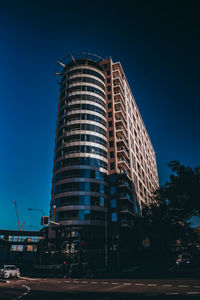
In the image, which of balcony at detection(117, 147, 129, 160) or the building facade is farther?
balcony at detection(117, 147, 129, 160)

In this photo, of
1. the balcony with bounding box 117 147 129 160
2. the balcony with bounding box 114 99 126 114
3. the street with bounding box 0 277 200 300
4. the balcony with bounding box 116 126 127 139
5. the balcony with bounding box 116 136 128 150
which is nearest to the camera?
the street with bounding box 0 277 200 300

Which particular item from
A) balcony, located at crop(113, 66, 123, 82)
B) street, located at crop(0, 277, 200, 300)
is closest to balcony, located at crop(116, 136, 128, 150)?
balcony, located at crop(113, 66, 123, 82)

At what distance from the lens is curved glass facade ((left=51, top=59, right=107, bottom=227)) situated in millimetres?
41594

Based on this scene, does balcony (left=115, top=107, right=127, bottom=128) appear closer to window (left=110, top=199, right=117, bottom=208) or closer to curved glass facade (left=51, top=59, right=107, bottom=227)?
curved glass facade (left=51, top=59, right=107, bottom=227)

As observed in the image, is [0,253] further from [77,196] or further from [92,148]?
[92,148]

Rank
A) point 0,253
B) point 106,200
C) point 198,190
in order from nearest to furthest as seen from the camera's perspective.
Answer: point 198,190
point 106,200
point 0,253

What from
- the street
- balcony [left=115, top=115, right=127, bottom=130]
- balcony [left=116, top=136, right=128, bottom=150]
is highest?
balcony [left=115, top=115, right=127, bottom=130]

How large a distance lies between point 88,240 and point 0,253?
177ft

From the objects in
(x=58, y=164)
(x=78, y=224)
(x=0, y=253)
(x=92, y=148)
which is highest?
(x=92, y=148)

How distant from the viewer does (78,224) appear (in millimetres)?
39844

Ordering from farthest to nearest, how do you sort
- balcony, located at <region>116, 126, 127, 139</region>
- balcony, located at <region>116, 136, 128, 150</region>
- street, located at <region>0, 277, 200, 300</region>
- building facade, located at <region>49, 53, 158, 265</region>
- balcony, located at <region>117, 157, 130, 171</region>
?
balcony, located at <region>116, 126, 127, 139</region> < balcony, located at <region>116, 136, 128, 150</region> < balcony, located at <region>117, 157, 130, 171</region> < building facade, located at <region>49, 53, 158, 265</region> < street, located at <region>0, 277, 200, 300</region>

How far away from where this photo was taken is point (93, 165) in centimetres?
4547

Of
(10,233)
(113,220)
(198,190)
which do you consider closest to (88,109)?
(113,220)

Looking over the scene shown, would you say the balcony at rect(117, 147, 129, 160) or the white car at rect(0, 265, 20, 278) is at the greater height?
the balcony at rect(117, 147, 129, 160)
